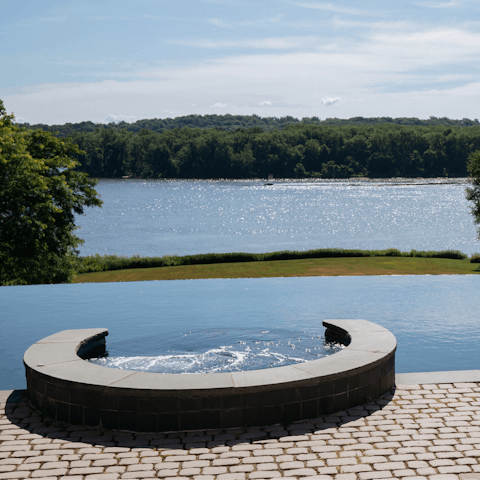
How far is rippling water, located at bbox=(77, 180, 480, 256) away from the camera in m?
49.5

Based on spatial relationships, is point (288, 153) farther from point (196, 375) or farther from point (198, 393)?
point (198, 393)

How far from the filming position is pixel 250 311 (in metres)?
12.4

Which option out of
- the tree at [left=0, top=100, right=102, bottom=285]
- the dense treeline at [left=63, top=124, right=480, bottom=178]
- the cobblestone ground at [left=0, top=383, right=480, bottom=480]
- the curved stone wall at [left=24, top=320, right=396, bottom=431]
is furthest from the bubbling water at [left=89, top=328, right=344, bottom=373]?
the dense treeline at [left=63, top=124, right=480, bottom=178]

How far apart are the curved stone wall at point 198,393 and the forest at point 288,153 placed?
12401cm

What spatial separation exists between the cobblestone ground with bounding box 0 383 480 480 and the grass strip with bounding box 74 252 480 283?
52.4ft

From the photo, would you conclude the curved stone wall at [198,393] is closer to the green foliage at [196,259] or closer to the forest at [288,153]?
the green foliage at [196,259]

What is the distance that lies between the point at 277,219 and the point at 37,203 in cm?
5157

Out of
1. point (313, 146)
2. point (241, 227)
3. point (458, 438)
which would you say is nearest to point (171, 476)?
point (458, 438)

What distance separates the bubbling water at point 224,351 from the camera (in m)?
8.41

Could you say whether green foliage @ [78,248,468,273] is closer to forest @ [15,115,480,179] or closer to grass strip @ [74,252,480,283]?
grass strip @ [74,252,480,283]

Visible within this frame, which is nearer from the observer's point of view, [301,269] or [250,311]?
[250,311]

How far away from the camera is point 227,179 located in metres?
134

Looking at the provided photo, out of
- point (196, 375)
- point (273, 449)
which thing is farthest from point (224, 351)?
point (273, 449)

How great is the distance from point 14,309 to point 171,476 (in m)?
9.47
